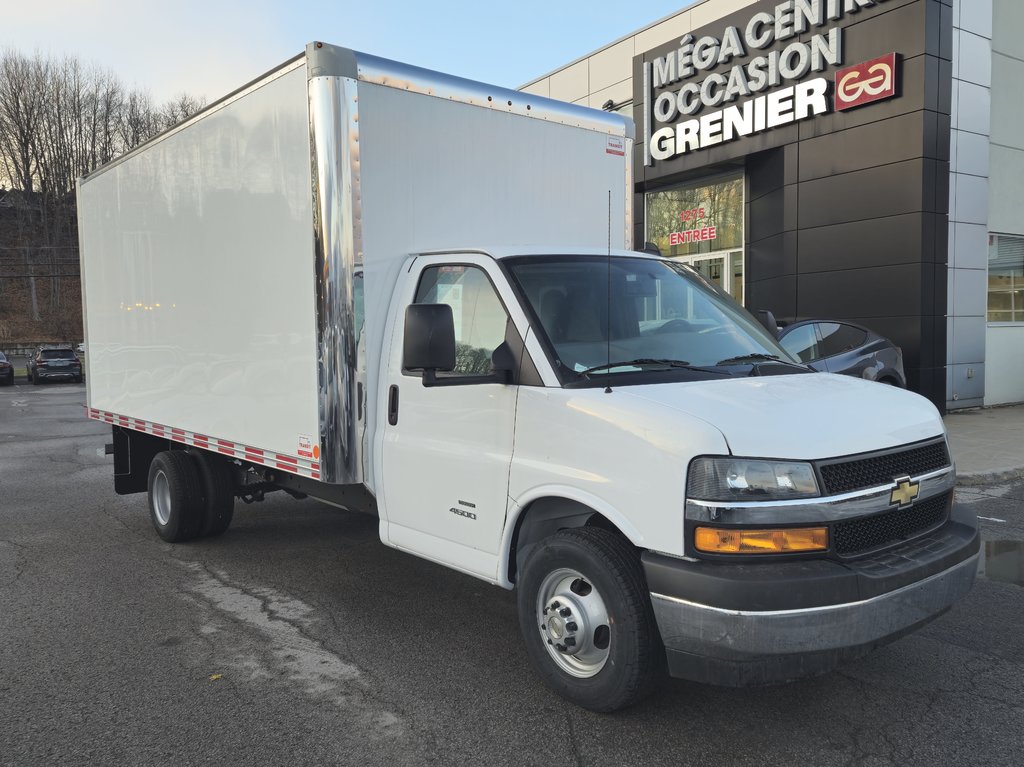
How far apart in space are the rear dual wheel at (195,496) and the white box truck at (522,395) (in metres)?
0.02

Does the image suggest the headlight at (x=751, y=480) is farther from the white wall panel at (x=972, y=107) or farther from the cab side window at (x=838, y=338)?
the white wall panel at (x=972, y=107)

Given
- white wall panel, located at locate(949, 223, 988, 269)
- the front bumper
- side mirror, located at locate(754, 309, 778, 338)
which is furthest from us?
white wall panel, located at locate(949, 223, 988, 269)

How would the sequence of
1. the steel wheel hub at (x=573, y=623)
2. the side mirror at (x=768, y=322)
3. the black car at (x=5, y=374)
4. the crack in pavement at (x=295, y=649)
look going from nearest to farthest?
the steel wheel hub at (x=573, y=623)
the crack in pavement at (x=295, y=649)
the side mirror at (x=768, y=322)
the black car at (x=5, y=374)

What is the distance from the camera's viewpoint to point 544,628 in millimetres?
3701

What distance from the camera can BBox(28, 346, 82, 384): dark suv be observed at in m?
31.8

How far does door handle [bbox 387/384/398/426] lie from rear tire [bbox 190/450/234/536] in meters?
2.72

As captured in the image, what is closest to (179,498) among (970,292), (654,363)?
(654,363)

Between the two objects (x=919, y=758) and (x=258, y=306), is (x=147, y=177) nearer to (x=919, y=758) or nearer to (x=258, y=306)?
(x=258, y=306)

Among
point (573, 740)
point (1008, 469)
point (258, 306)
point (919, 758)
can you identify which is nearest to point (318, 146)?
point (258, 306)

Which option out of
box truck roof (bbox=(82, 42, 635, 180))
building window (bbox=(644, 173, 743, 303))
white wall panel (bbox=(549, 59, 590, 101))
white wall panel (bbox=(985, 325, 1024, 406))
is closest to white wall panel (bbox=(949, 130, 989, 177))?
white wall panel (bbox=(985, 325, 1024, 406))

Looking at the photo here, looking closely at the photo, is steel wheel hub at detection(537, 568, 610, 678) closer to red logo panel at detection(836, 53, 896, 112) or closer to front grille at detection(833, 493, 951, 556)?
front grille at detection(833, 493, 951, 556)

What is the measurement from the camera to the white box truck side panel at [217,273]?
4.83 metres

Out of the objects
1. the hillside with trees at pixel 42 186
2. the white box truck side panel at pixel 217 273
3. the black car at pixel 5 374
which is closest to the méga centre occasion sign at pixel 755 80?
the white box truck side panel at pixel 217 273

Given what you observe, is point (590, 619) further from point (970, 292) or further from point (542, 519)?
point (970, 292)
